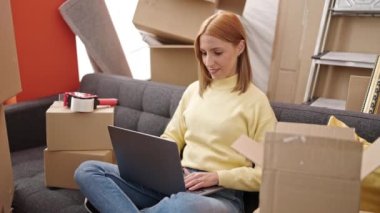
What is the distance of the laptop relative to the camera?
108 centimetres

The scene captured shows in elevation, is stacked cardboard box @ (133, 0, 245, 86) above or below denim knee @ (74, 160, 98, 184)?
above

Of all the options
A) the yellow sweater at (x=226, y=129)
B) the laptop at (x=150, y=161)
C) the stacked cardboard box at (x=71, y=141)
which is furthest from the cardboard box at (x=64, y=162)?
the yellow sweater at (x=226, y=129)

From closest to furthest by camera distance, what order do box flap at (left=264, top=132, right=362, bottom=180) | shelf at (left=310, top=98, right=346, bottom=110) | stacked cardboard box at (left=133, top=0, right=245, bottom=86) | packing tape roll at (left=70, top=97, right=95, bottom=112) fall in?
box flap at (left=264, top=132, right=362, bottom=180)
packing tape roll at (left=70, top=97, right=95, bottom=112)
shelf at (left=310, top=98, right=346, bottom=110)
stacked cardboard box at (left=133, top=0, right=245, bottom=86)

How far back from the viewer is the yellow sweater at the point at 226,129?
1.20 meters

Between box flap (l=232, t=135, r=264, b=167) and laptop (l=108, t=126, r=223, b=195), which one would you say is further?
laptop (l=108, t=126, r=223, b=195)

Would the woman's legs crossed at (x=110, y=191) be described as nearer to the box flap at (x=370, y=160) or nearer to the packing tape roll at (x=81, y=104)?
the packing tape roll at (x=81, y=104)

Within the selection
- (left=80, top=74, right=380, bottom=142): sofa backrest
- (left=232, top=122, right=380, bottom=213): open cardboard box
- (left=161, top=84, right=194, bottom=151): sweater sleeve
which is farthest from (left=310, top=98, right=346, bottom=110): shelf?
(left=232, top=122, right=380, bottom=213): open cardboard box

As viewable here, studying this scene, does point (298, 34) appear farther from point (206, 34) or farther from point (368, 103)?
point (206, 34)

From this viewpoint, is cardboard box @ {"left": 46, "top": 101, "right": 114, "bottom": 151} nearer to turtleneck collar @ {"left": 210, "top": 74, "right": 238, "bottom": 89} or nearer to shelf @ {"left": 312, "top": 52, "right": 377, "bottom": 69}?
turtleneck collar @ {"left": 210, "top": 74, "right": 238, "bottom": 89}

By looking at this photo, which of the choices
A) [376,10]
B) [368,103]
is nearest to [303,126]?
[368,103]

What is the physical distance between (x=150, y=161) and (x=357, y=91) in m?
0.94

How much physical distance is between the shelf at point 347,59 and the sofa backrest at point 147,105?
1.56 feet

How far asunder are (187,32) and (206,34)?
2.11ft

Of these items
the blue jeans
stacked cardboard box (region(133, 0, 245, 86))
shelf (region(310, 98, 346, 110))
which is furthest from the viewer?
stacked cardboard box (region(133, 0, 245, 86))
